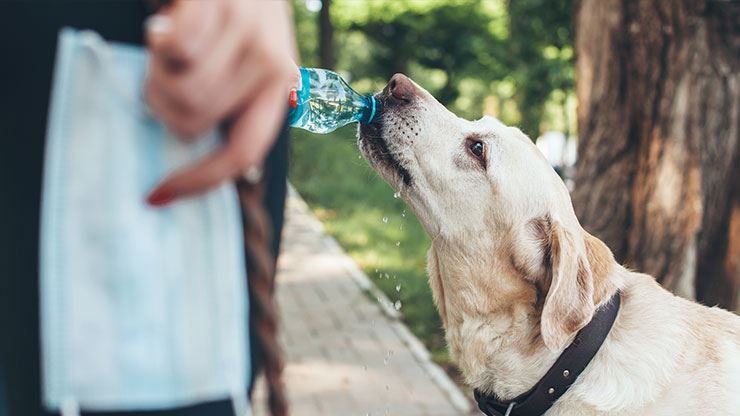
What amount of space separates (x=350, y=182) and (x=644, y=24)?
385 inches

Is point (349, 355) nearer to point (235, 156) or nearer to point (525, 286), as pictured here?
point (525, 286)

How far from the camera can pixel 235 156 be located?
974 mm

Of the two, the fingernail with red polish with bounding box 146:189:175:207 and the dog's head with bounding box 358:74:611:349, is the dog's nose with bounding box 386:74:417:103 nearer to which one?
the dog's head with bounding box 358:74:611:349

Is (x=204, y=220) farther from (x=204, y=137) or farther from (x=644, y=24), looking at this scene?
(x=644, y=24)

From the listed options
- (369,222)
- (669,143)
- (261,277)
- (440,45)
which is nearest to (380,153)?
(261,277)

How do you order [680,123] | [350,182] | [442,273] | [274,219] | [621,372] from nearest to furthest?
1. [274,219]
2. [621,372]
3. [442,273]
4. [680,123]
5. [350,182]

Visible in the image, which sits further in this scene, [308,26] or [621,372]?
[308,26]

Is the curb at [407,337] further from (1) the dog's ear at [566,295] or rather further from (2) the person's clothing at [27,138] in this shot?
(2) the person's clothing at [27,138]

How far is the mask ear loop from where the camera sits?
1001 mm

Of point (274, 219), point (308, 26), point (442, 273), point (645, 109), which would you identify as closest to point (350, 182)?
point (645, 109)

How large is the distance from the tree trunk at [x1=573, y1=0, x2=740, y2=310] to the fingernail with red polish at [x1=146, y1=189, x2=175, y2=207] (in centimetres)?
434

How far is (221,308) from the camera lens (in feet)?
3.47

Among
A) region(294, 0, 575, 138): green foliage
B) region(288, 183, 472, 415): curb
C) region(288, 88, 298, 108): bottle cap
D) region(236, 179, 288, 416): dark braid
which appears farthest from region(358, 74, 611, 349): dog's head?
region(294, 0, 575, 138): green foliage

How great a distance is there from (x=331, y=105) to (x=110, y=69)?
2.24 metres
